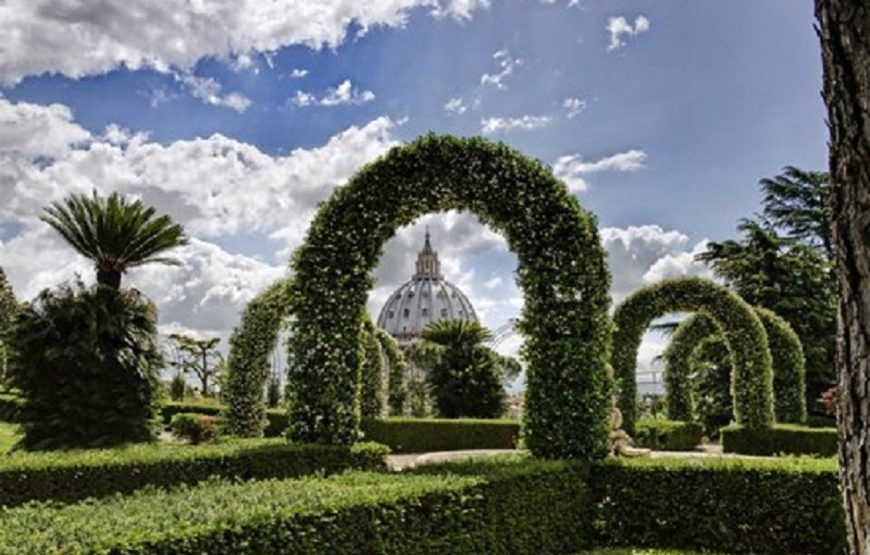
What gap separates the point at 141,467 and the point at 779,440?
14647 mm

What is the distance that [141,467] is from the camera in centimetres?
734

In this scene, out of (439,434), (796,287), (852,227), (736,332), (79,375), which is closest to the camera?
(852,227)

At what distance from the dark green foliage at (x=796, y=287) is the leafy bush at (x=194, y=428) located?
21583 millimetres

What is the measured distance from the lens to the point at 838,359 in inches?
72.2

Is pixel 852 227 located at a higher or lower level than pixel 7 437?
higher

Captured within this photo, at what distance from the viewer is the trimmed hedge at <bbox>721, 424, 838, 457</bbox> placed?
16.5 meters

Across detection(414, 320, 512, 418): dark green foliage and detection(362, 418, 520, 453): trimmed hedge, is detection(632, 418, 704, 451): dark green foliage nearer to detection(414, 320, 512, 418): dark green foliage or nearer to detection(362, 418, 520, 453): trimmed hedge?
detection(362, 418, 520, 453): trimmed hedge

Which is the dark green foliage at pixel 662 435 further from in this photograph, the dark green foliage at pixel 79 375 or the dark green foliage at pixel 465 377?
the dark green foliage at pixel 79 375

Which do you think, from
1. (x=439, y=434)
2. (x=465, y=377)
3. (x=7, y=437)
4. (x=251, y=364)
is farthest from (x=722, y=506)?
(x=465, y=377)

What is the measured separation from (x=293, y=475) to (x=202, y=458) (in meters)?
1.14

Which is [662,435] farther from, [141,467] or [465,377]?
[141,467]

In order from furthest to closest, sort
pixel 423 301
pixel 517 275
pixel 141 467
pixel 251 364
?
pixel 423 301 < pixel 251 364 < pixel 517 275 < pixel 141 467

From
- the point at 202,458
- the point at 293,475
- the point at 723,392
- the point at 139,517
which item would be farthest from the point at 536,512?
the point at 723,392

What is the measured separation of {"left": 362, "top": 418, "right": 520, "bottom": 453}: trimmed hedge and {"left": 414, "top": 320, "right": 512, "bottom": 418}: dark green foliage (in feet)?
10.6
